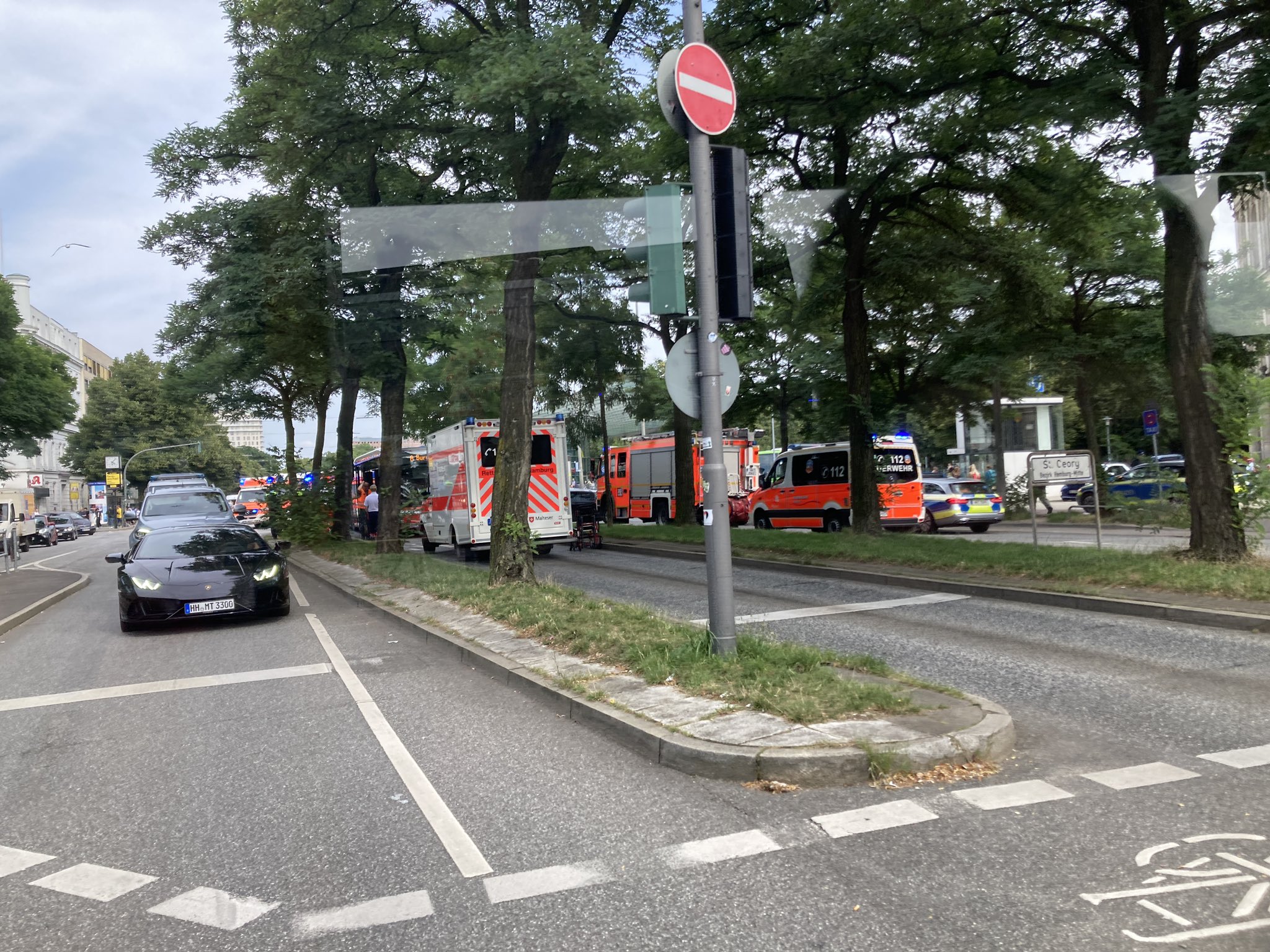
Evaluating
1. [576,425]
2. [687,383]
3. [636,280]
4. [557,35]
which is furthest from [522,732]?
[576,425]

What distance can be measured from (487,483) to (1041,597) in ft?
38.0

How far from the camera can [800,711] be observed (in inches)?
214

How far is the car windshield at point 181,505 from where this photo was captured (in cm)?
1798

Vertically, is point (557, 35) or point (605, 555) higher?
point (557, 35)

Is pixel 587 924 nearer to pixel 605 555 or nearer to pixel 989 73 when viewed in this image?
pixel 989 73

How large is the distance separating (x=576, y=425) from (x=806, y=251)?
13.8 meters

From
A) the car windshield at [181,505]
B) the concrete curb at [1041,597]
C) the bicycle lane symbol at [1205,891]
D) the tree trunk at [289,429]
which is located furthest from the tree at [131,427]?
the bicycle lane symbol at [1205,891]

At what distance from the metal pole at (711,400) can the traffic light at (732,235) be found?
16 cm

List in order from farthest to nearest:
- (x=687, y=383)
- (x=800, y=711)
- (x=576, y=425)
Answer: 1. (x=576, y=425)
2. (x=687, y=383)
3. (x=800, y=711)

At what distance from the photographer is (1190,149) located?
10.3 m

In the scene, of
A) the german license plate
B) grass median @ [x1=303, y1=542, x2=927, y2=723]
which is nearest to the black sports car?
the german license plate

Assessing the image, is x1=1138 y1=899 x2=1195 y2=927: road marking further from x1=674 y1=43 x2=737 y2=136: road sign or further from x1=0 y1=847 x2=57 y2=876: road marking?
x1=674 y1=43 x2=737 y2=136: road sign

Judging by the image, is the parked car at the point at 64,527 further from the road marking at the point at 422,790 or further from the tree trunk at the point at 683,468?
the road marking at the point at 422,790

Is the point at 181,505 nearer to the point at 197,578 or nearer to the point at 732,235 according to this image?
the point at 197,578
